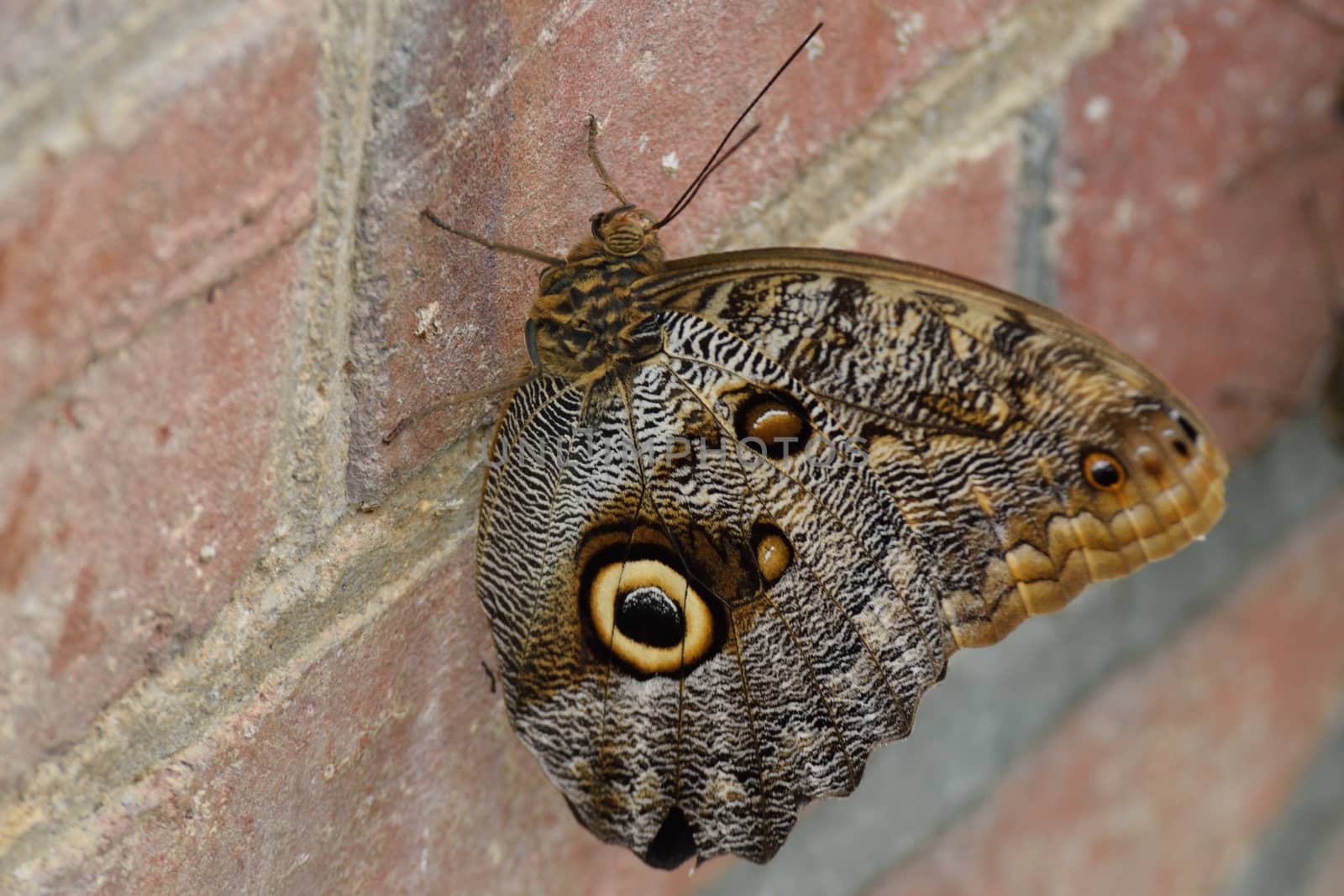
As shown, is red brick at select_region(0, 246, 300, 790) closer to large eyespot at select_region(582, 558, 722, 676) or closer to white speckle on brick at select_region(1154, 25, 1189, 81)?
large eyespot at select_region(582, 558, 722, 676)

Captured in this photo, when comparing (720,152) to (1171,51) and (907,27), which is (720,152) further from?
(1171,51)

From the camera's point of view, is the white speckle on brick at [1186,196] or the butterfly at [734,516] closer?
the butterfly at [734,516]

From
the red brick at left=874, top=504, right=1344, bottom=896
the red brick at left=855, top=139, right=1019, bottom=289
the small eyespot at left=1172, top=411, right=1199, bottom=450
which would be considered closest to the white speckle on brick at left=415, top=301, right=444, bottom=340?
the red brick at left=855, top=139, right=1019, bottom=289

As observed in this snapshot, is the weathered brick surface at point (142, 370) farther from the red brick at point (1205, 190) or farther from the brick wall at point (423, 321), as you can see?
the red brick at point (1205, 190)

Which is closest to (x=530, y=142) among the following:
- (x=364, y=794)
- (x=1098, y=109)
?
(x=364, y=794)

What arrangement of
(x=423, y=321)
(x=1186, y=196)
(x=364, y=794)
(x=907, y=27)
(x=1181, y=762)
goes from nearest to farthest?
(x=423, y=321) < (x=364, y=794) < (x=907, y=27) < (x=1186, y=196) < (x=1181, y=762)

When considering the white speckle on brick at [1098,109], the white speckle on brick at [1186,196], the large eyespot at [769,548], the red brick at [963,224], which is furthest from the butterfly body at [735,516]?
the white speckle on brick at [1186,196]

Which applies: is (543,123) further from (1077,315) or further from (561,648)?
(1077,315)
